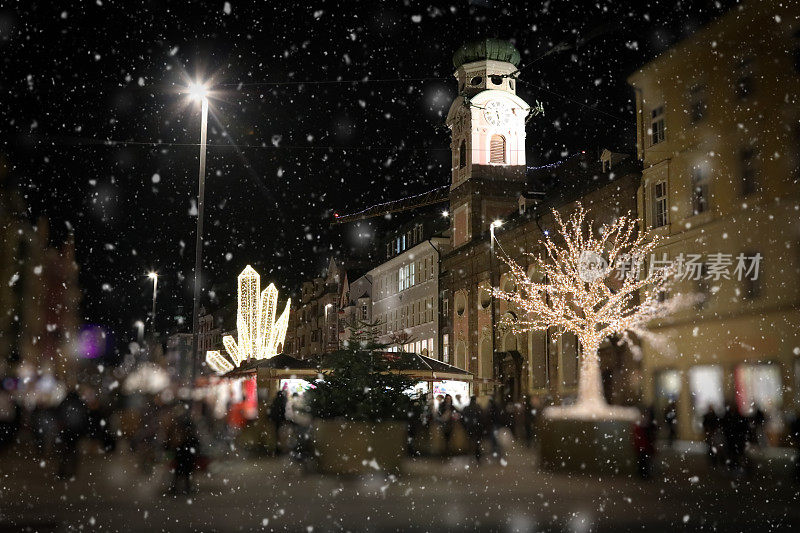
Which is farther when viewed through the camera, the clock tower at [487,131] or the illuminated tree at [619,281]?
the clock tower at [487,131]

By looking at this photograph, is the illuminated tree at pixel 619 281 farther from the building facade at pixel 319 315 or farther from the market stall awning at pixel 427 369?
the building facade at pixel 319 315

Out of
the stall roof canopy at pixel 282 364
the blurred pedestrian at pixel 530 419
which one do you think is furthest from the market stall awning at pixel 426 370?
the stall roof canopy at pixel 282 364

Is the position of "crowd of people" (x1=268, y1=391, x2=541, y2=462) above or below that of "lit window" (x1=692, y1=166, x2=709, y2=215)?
below

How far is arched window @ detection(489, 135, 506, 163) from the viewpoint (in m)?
55.4

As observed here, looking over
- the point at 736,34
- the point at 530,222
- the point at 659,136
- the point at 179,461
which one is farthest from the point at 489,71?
the point at 179,461

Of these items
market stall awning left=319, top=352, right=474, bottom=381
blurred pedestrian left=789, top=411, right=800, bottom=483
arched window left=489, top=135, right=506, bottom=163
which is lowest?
blurred pedestrian left=789, top=411, right=800, bottom=483

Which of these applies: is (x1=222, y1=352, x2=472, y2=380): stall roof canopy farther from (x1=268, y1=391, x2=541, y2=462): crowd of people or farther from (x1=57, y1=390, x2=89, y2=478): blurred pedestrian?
(x1=57, y1=390, x2=89, y2=478): blurred pedestrian

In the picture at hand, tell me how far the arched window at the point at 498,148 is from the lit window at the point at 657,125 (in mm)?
20877

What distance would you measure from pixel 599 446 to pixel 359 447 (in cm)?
395

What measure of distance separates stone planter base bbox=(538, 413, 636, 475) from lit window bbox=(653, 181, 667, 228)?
1860cm

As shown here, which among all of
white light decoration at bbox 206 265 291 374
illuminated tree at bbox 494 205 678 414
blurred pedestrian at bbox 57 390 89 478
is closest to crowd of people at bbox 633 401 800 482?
blurred pedestrian at bbox 57 390 89 478

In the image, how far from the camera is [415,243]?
6625cm

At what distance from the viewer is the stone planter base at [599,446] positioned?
607 inches

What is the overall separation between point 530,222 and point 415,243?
75.9ft
